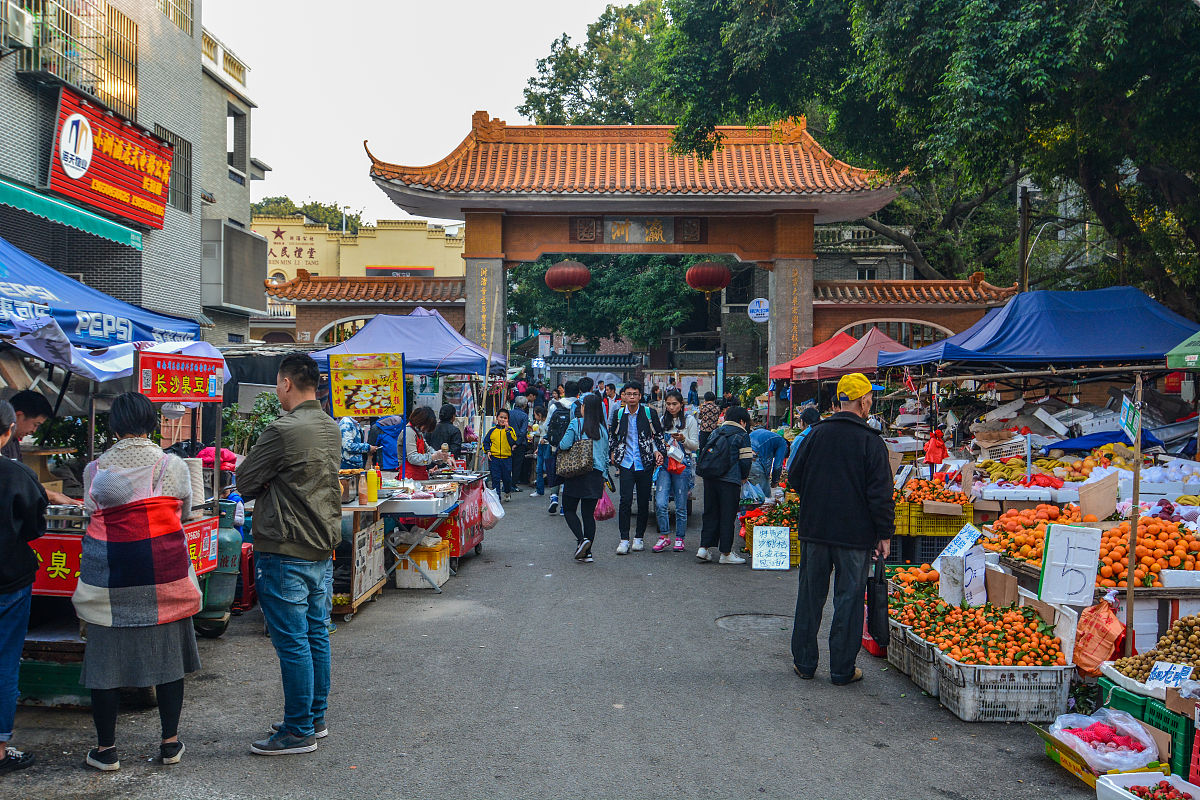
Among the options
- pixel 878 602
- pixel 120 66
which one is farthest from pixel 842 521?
pixel 120 66

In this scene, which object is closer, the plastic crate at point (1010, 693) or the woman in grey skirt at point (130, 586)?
the woman in grey skirt at point (130, 586)

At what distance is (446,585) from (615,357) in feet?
86.6

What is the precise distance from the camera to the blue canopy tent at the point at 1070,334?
10.2 meters

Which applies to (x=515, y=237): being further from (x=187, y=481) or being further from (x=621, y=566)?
(x=187, y=481)

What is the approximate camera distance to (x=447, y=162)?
737 inches

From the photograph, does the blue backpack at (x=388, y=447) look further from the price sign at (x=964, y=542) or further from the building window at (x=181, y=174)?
the building window at (x=181, y=174)

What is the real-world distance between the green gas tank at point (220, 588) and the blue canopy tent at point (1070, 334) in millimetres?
8178

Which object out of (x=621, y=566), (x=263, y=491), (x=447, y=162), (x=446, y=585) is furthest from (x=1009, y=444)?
(x=447, y=162)

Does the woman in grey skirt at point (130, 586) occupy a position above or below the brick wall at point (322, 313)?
below

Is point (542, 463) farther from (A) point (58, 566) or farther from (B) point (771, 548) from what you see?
(A) point (58, 566)

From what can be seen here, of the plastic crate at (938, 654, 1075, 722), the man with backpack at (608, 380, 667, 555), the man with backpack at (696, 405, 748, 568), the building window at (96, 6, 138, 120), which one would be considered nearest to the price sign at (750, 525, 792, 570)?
the man with backpack at (696, 405, 748, 568)

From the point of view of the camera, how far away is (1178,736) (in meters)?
3.97

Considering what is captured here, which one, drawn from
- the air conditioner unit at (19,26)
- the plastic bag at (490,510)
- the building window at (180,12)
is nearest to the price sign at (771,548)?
the plastic bag at (490,510)

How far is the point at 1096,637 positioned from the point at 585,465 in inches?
204
